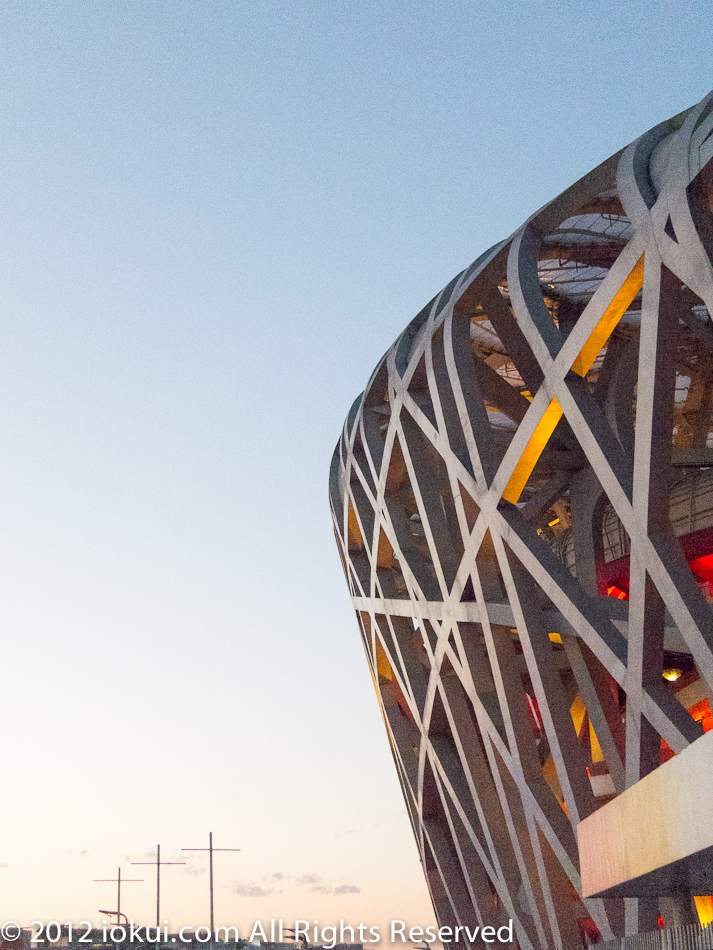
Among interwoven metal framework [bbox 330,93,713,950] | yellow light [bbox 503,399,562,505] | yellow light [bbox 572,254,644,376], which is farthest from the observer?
yellow light [bbox 503,399,562,505]

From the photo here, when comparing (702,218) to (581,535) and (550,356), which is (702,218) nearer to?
(550,356)

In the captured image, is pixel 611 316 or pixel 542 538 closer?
pixel 611 316

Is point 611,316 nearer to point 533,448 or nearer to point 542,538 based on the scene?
point 533,448

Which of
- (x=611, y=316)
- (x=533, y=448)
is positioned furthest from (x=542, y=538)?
(x=611, y=316)

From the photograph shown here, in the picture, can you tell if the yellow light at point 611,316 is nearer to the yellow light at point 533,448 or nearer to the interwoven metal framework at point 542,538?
the interwoven metal framework at point 542,538

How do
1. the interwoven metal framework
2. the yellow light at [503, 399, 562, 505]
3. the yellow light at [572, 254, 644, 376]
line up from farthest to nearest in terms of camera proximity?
1. the yellow light at [503, 399, 562, 505]
2. the yellow light at [572, 254, 644, 376]
3. the interwoven metal framework

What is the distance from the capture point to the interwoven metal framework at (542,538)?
1305 centimetres

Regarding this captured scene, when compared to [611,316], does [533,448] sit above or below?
below

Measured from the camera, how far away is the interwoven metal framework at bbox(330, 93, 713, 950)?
1305cm

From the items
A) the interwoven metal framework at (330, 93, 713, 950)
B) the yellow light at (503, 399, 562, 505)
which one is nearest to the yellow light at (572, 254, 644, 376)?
the interwoven metal framework at (330, 93, 713, 950)

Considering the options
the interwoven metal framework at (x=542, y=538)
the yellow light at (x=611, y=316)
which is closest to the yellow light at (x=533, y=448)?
the interwoven metal framework at (x=542, y=538)

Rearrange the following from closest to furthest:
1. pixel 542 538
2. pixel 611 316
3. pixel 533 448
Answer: pixel 611 316 < pixel 533 448 < pixel 542 538

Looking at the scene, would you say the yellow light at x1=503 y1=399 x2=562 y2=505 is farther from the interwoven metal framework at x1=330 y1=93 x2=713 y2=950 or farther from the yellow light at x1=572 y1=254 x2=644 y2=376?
the yellow light at x1=572 y1=254 x2=644 y2=376

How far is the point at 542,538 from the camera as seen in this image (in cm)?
1998
